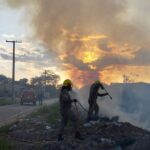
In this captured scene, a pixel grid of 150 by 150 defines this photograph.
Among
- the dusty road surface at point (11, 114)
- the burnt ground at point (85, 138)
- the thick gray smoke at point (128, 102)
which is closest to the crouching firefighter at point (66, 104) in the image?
the burnt ground at point (85, 138)

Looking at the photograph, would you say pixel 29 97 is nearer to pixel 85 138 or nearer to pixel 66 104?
pixel 85 138

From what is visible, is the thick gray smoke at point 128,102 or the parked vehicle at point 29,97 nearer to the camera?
the thick gray smoke at point 128,102

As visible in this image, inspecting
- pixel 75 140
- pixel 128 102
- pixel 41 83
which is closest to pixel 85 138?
pixel 75 140

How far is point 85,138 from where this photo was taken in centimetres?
1753

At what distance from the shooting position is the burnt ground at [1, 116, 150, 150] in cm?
1571

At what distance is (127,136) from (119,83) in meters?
28.3

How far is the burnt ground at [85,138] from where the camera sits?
15.7 m

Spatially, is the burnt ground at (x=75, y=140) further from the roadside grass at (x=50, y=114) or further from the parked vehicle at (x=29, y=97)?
the parked vehicle at (x=29, y=97)

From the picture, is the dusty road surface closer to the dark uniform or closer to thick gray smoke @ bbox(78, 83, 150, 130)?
thick gray smoke @ bbox(78, 83, 150, 130)

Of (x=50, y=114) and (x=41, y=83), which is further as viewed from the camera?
(x=41, y=83)

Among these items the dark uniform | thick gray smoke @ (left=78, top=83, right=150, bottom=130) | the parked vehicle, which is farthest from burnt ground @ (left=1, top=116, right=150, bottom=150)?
the parked vehicle

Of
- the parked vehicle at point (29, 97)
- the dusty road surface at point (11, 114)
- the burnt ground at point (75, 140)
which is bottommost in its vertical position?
the burnt ground at point (75, 140)

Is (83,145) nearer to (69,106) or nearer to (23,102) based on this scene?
(69,106)

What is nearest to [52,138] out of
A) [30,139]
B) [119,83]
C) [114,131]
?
[30,139]
